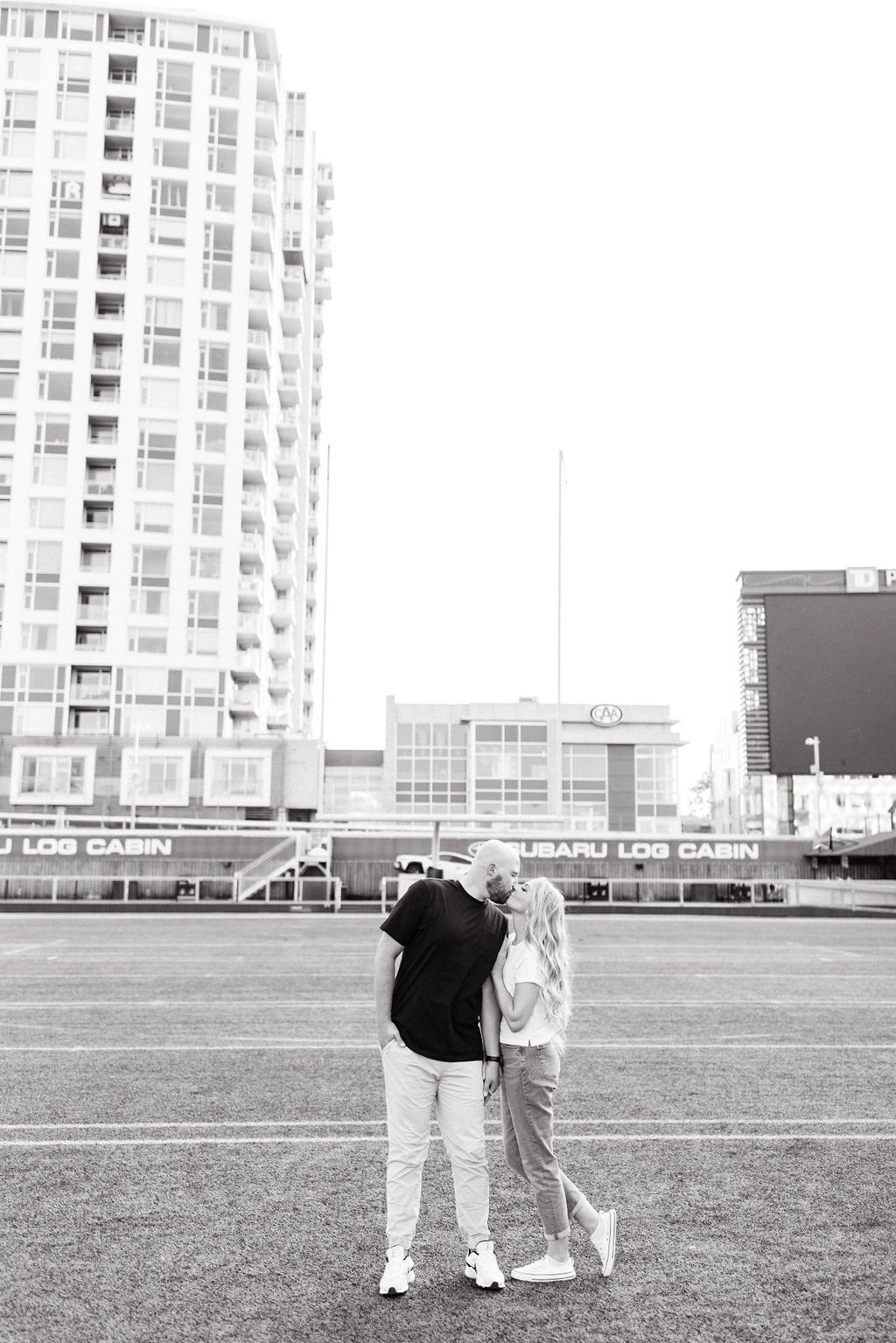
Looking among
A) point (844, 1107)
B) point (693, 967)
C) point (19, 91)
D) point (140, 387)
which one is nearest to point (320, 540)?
point (140, 387)

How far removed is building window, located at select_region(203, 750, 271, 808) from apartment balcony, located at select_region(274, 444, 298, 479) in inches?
864

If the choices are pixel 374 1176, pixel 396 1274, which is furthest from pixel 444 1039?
pixel 374 1176

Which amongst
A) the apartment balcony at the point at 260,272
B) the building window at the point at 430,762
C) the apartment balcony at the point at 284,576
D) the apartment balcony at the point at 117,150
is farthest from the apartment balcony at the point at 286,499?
the apartment balcony at the point at 117,150

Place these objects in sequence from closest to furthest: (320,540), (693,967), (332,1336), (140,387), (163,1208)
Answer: (332,1336) → (163,1208) → (693,967) → (140,387) → (320,540)

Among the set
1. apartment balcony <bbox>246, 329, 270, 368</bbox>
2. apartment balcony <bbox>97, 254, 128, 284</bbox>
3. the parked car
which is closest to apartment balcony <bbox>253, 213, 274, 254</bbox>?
apartment balcony <bbox>246, 329, 270, 368</bbox>

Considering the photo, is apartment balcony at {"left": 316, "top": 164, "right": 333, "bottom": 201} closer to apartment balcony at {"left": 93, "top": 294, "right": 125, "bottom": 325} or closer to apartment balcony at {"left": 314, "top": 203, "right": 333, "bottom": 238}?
apartment balcony at {"left": 314, "top": 203, "right": 333, "bottom": 238}

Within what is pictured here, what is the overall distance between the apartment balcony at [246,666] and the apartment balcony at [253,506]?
761cm

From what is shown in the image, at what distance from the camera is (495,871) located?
5.07 meters

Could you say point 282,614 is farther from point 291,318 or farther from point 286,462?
point 291,318

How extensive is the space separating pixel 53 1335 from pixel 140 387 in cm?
6557

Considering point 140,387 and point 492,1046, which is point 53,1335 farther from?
point 140,387

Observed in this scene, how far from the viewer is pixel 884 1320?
469 centimetres

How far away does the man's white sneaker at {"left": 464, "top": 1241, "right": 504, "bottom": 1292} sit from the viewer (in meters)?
5.00

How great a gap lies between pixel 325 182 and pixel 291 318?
22.7 metres
